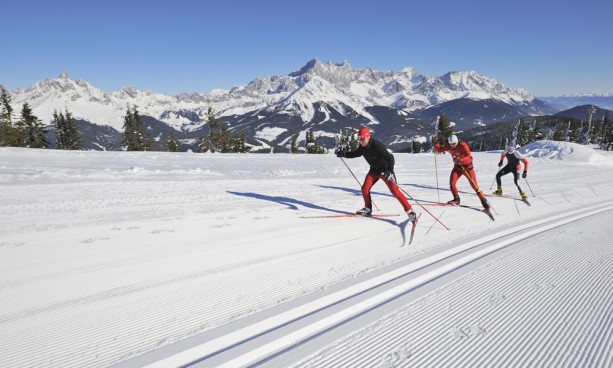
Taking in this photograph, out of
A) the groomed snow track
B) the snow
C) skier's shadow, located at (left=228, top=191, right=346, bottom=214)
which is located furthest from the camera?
skier's shadow, located at (left=228, top=191, right=346, bottom=214)

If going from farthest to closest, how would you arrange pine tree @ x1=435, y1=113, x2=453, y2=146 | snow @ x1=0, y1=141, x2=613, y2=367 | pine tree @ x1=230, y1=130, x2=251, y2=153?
1. pine tree @ x1=230, y1=130, x2=251, y2=153
2. pine tree @ x1=435, y1=113, x2=453, y2=146
3. snow @ x1=0, y1=141, x2=613, y2=367

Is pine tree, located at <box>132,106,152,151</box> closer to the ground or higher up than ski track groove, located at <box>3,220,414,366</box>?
higher up

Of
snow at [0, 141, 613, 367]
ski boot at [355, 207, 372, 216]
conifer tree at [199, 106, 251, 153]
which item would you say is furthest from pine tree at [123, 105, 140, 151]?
ski boot at [355, 207, 372, 216]

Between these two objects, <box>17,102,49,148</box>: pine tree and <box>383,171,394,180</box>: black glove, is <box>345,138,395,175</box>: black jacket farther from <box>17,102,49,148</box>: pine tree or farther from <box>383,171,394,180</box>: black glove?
<box>17,102,49,148</box>: pine tree

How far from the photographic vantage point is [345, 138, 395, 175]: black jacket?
6.79 metres

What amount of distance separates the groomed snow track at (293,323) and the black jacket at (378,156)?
2.46 metres

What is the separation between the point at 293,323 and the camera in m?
3.06

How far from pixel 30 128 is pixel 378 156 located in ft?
199

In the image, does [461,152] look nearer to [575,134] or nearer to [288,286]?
[288,286]

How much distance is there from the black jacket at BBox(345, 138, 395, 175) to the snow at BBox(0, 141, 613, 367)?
3.75 feet

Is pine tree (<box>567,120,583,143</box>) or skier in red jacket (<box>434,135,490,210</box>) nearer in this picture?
skier in red jacket (<box>434,135,490,210</box>)

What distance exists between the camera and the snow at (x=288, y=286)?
2.68 meters

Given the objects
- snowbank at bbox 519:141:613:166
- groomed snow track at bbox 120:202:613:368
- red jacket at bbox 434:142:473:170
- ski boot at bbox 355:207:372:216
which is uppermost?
red jacket at bbox 434:142:473:170

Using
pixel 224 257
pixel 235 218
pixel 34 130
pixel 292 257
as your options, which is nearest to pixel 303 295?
pixel 292 257
